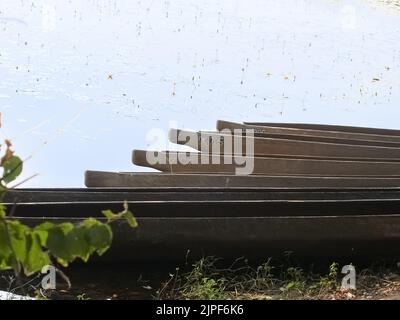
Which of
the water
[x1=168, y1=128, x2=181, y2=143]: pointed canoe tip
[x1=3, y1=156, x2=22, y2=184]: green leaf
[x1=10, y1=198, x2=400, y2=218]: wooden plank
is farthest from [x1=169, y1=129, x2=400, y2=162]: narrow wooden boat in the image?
[x1=3, y1=156, x2=22, y2=184]: green leaf

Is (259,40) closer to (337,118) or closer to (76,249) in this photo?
(337,118)

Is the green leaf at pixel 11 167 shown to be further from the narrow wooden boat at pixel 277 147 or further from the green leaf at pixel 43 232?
the narrow wooden boat at pixel 277 147

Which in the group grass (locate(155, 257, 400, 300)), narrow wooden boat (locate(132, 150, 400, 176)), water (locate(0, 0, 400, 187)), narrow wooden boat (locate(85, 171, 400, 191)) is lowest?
grass (locate(155, 257, 400, 300))

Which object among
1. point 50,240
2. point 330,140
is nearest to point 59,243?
point 50,240

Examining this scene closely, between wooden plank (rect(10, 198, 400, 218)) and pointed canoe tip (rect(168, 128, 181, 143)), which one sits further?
pointed canoe tip (rect(168, 128, 181, 143))

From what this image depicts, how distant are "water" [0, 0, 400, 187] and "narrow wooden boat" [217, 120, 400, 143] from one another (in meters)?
0.88

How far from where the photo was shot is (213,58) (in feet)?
31.7

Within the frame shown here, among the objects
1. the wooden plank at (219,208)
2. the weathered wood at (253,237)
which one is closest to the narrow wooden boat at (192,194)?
the wooden plank at (219,208)

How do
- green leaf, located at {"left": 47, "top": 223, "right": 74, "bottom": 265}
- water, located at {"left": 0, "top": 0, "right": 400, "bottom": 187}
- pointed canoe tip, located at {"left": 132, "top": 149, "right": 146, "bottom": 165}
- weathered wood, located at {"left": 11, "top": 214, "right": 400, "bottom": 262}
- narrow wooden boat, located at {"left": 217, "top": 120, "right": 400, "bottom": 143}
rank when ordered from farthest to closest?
water, located at {"left": 0, "top": 0, "right": 400, "bottom": 187} < narrow wooden boat, located at {"left": 217, "top": 120, "right": 400, "bottom": 143} < pointed canoe tip, located at {"left": 132, "top": 149, "right": 146, "bottom": 165} < weathered wood, located at {"left": 11, "top": 214, "right": 400, "bottom": 262} < green leaf, located at {"left": 47, "top": 223, "right": 74, "bottom": 265}

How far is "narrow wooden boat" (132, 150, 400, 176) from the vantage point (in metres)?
5.25

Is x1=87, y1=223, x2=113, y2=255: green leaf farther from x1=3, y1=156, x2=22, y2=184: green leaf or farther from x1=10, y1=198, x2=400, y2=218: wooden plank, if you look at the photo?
x1=10, y1=198, x2=400, y2=218: wooden plank

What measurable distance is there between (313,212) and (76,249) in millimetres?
3178

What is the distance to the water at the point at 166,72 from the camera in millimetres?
6492
